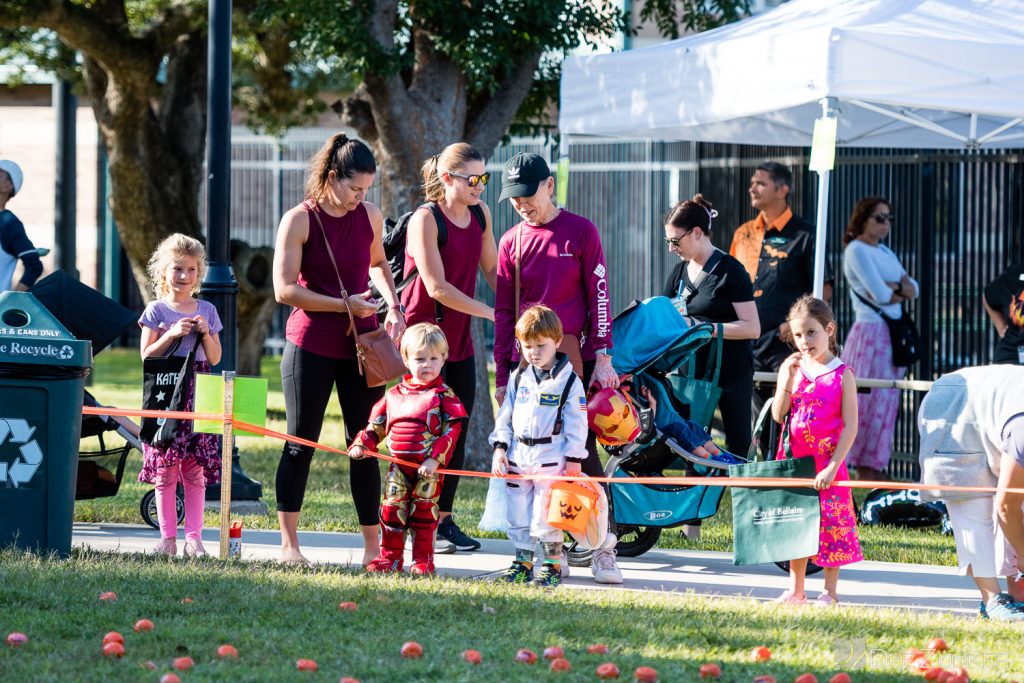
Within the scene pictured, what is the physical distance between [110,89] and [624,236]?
9590mm

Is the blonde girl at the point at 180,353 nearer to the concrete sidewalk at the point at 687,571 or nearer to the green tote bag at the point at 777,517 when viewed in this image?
the concrete sidewalk at the point at 687,571

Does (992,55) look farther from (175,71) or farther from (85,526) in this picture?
(175,71)

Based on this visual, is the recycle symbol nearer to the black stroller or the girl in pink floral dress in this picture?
the black stroller

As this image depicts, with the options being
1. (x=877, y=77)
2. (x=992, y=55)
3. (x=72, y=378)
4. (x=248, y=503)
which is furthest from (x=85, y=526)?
(x=992, y=55)

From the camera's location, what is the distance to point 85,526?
8.12m

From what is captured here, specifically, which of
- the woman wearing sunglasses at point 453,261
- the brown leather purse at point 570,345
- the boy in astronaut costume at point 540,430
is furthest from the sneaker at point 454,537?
the brown leather purse at point 570,345

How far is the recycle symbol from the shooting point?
6.39 m

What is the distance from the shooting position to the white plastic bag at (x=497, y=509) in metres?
6.44

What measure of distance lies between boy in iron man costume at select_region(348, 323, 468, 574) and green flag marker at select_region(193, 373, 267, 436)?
0.52 meters

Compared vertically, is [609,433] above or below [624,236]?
below

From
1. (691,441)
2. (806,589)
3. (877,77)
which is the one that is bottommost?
(806,589)

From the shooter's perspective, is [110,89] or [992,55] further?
[110,89]

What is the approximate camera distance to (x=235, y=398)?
6.54 metres

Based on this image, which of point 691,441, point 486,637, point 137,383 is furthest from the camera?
point 137,383
